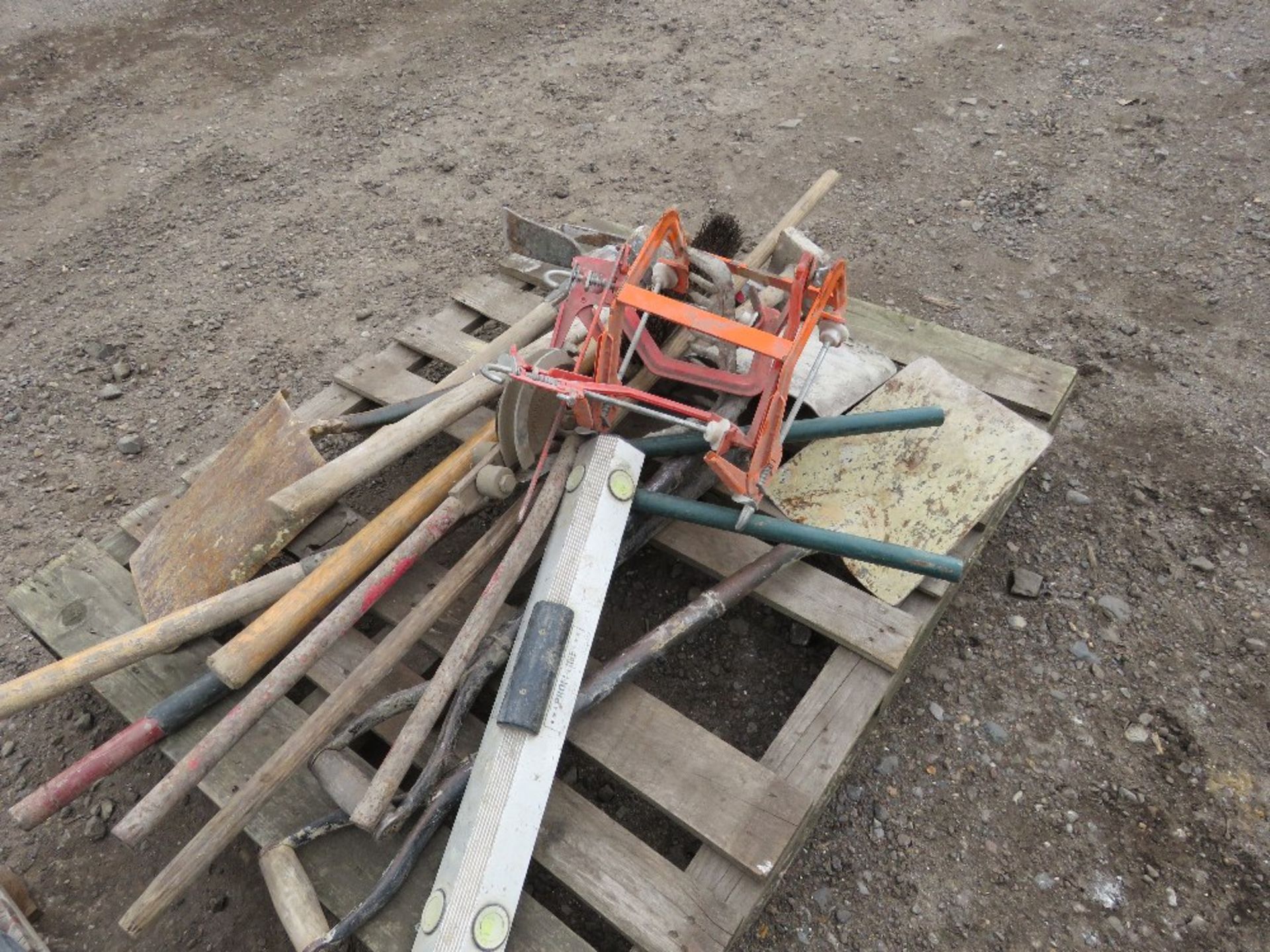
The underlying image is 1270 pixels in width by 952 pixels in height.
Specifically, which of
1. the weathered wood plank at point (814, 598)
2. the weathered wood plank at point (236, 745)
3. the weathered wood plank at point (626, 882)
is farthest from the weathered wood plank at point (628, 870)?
the weathered wood plank at point (814, 598)

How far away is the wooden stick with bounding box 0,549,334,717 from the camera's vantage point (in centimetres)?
191

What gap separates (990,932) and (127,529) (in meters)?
2.70

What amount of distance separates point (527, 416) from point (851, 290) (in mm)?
2120

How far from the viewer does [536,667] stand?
1.82 m

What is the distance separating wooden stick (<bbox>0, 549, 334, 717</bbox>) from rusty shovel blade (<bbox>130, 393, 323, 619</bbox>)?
160 mm

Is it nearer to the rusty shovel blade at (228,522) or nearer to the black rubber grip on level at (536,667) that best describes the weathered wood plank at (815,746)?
the black rubber grip on level at (536,667)

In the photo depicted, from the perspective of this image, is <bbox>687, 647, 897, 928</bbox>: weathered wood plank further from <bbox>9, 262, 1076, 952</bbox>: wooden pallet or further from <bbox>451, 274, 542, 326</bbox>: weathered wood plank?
<bbox>451, 274, 542, 326</bbox>: weathered wood plank

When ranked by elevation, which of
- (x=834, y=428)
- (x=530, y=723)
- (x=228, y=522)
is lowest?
(x=228, y=522)

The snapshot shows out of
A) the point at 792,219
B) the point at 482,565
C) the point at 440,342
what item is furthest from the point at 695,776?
the point at 792,219

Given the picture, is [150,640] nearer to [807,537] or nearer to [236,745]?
[236,745]

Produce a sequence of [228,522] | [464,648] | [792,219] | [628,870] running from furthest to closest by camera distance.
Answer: [792,219]
[228,522]
[464,648]
[628,870]

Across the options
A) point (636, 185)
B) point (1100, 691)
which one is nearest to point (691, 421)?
point (1100, 691)

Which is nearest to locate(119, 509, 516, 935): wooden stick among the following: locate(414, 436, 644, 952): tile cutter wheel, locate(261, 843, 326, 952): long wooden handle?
locate(261, 843, 326, 952): long wooden handle

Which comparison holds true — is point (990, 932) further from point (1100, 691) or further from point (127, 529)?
point (127, 529)
